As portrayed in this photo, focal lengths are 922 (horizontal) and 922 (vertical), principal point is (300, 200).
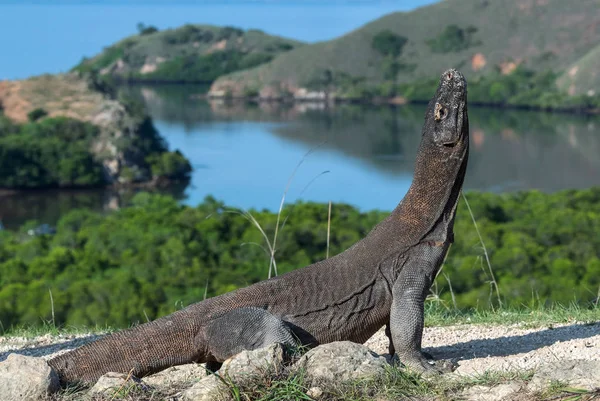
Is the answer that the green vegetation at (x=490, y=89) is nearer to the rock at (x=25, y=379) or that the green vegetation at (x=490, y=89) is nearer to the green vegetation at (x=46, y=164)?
the green vegetation at (x=46, y=164)

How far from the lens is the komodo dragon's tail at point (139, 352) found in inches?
199

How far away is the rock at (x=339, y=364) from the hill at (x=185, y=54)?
13371 cm

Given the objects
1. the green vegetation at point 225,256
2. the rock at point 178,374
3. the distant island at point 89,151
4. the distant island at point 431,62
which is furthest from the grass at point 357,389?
the distant island at point 431,62

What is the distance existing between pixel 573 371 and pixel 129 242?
33061 mm

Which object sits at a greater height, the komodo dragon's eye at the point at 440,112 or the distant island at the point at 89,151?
the komodo dragon's eye at the point at 440,112

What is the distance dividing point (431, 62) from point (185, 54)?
44.3 meters

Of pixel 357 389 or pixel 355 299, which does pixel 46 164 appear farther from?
pixel 357 389

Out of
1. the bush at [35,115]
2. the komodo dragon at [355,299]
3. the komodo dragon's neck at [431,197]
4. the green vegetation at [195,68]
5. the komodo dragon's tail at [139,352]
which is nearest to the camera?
the komodo dragon's tail at [139,352]

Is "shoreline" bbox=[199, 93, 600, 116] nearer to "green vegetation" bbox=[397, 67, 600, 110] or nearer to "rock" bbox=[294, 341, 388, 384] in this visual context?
"green vegetation" bbox=[397, 67, 600, 110]

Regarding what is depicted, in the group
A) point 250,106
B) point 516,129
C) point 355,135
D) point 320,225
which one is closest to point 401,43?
point 250,106

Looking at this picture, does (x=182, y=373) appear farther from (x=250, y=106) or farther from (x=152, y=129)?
(x=250, y=106)

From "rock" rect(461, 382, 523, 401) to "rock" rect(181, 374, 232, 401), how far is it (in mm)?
1207

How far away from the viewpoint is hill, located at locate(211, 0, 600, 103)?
407 feet

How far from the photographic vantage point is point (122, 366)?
5.12 metres
